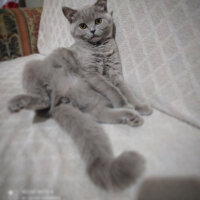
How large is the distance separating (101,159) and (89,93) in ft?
1.26

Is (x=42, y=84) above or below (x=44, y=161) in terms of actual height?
above

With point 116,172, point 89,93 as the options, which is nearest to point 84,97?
point 89,93

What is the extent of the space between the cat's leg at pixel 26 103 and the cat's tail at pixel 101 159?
16 cm

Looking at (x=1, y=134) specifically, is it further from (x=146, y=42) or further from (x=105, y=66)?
(x=146, y=42)

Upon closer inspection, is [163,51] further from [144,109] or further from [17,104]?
Result: [17,104]

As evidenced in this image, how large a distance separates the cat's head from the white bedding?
1.74ft

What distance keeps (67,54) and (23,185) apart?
0.65m

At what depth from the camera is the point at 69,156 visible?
52 centimetres

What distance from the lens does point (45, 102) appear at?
28.0 inches

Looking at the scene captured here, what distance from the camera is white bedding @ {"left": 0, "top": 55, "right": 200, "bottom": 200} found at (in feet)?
1.40

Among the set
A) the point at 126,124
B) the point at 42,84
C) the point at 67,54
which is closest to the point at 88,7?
the point at 67,54

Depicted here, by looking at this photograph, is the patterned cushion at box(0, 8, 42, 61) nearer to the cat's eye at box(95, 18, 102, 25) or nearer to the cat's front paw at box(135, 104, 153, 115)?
the cat's eye at box(95, 18, 102, 25)

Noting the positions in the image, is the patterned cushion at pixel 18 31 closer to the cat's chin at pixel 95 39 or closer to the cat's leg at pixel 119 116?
the cat's chin at pixel 95 39

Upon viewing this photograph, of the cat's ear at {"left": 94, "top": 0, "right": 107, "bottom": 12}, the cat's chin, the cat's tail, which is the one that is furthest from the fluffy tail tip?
the cat's ear at {"left": 94, "top": 0, "right": 107, "bottom": 12}
